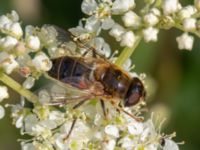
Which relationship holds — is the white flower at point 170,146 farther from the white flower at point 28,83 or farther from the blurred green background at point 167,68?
the blurred green background at point 167,68

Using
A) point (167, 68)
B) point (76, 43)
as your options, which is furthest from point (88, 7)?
point (167, 68)

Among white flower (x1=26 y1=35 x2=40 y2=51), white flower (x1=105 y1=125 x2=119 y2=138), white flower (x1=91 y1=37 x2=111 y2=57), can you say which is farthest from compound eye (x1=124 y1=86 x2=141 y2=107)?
white flower (x1=26 y1=35 x2=40 y2=51)

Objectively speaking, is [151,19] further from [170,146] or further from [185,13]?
[170,146]

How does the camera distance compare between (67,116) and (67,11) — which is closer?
(67,116)

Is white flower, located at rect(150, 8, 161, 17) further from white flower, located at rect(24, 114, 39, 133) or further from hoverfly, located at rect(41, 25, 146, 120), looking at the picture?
white flower, located at rect(24, 114, 39, 133)

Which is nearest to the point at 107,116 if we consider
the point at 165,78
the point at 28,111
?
the point at 28,111

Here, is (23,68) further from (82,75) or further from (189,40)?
(189,40)
